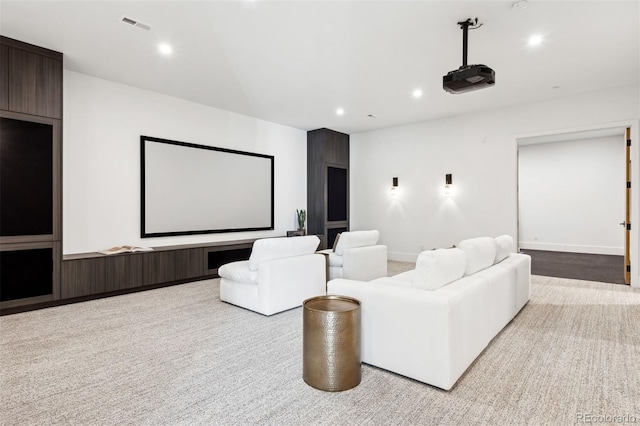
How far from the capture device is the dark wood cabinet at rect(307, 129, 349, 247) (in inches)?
301

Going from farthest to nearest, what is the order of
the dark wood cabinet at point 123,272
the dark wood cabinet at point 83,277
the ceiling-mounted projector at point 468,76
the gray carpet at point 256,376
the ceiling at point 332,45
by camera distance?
1. the dark wood cabinet at point 123,272
2. the dark wood cabinet at point 83,277
3. the ceiling-mounted projector at point 468,76
4. the ceiling at point 332,45
5. the gray carpet at point 256,376

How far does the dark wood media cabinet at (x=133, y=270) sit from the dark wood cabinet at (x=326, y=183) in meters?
2.34

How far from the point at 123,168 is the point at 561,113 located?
695cm

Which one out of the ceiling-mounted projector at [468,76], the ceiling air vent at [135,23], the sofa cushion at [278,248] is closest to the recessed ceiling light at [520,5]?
the ceiling-mounted projector at [468,76]

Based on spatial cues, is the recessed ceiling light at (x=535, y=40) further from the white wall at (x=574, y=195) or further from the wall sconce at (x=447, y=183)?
the white wall at (x=574, y=195)

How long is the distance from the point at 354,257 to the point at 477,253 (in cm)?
210

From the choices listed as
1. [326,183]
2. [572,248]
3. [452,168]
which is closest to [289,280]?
[326,183]

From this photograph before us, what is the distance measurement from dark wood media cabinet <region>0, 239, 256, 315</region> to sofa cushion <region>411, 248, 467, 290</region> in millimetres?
3866

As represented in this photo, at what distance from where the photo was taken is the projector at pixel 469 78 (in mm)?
3250

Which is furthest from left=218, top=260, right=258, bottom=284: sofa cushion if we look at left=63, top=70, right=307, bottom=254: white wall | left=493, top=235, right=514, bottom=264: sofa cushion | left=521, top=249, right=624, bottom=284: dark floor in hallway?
left=521, top=249, right=624, bottom=284: dark floor in hallway

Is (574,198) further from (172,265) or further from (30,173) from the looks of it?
(30,173)

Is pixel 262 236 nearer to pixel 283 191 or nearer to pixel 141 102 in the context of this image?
pixel 283 191

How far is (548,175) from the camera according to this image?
926cm

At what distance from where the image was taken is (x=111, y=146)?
16.1 ft
